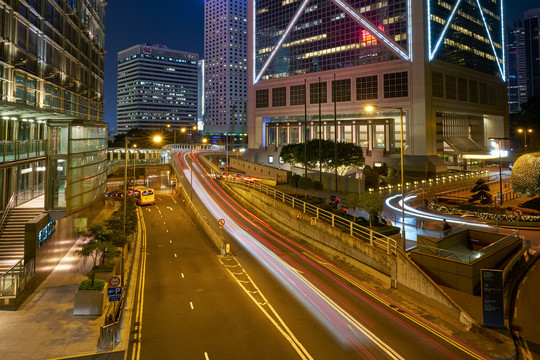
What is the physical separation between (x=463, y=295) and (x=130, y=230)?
19988 mm

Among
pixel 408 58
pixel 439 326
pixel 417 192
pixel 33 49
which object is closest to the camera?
pixel 439 326

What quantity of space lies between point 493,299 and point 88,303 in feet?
51.3

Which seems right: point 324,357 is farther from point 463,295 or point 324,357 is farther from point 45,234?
point 45,234

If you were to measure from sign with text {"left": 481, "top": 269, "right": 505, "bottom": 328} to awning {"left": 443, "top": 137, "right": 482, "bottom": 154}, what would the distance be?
76.1 metres

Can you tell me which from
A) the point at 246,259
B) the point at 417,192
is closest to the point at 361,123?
the point at 417,192

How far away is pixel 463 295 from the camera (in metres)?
16.4

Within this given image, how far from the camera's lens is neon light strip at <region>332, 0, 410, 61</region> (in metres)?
77.3

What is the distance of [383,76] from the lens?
79.7m

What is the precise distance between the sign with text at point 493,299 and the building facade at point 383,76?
185ft

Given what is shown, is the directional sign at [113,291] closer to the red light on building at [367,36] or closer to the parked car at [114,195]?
the parked car at [114,195]

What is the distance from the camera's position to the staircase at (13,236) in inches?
740

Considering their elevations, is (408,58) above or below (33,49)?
above

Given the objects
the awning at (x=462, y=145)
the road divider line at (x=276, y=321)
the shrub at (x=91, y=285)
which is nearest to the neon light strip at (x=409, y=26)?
the awning at (x=462, y=145)

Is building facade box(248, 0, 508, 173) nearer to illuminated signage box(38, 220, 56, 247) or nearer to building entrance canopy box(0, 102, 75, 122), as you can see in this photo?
building entrance canopy box(0, 102, 75, 122)
